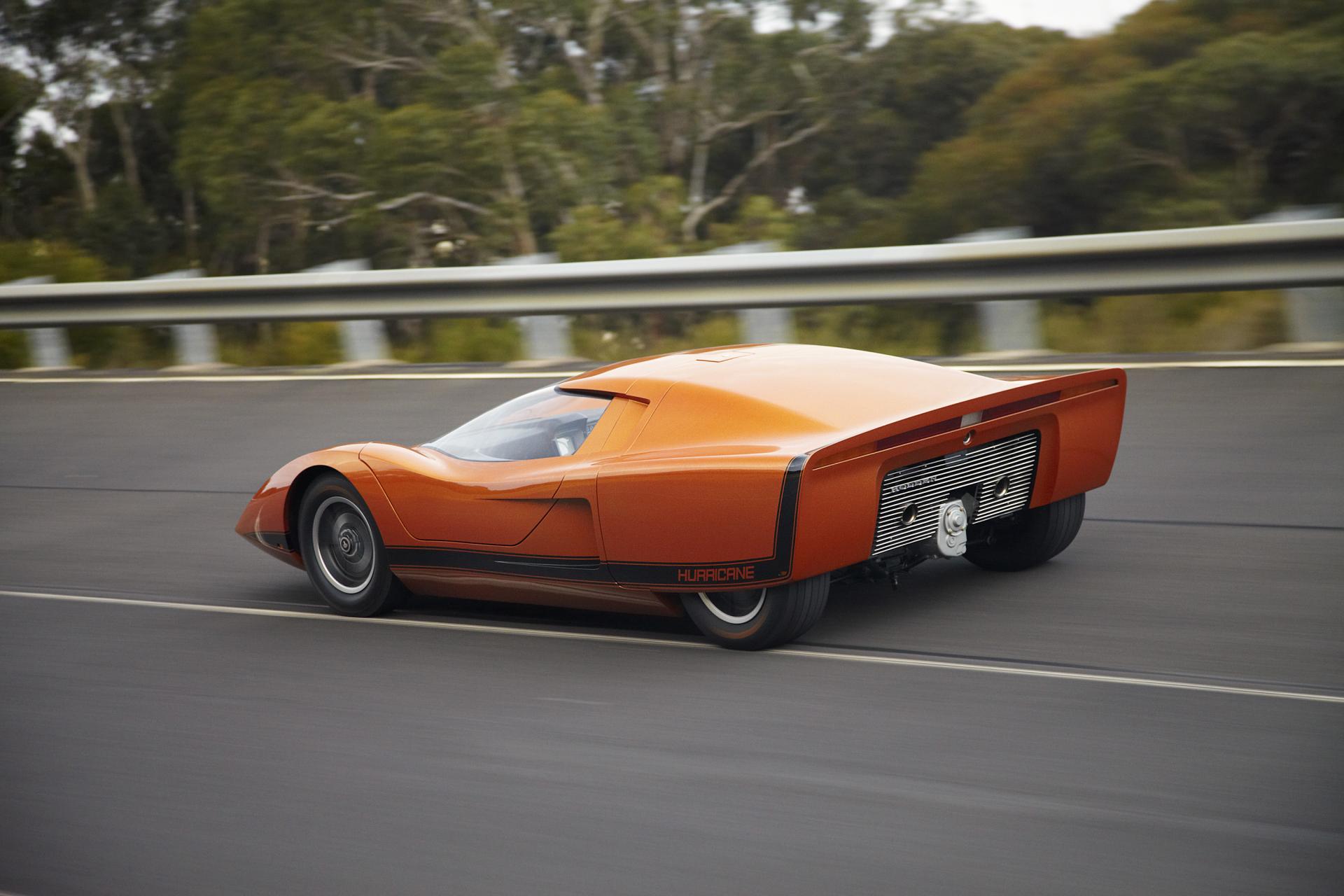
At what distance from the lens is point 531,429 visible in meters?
5.96

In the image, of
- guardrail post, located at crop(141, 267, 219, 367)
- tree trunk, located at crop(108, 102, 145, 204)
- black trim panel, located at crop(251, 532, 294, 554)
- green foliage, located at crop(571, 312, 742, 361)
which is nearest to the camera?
black trim panel, located at crop(251, 532, 294, 554)

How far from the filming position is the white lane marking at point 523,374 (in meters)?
9.19

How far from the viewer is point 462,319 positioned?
45.4 feet

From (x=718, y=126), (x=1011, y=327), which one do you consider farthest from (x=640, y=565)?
(x=718, y=126)

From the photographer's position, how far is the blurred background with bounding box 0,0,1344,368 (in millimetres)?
23781

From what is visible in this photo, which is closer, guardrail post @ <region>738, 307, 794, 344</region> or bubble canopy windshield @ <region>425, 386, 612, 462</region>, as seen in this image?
bubble canopy windshield @ <region>425, 386, 612, 462</region>

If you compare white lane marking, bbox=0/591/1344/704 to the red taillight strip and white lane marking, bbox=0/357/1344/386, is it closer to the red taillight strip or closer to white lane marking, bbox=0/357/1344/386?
the red taillight strip

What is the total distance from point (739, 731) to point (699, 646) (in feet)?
3.02

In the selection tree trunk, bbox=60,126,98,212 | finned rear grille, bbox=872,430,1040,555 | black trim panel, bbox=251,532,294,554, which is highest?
tree trunk, bbox=60,126,98,212

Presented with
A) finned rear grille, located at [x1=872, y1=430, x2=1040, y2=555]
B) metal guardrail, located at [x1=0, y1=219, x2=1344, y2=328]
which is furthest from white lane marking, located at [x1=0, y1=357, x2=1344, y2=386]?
finned rear grille, located at [x1=872, y1=430, x2=1040, y2=555]

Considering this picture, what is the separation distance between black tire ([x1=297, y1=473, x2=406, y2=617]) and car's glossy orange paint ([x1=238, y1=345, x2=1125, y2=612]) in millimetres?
129

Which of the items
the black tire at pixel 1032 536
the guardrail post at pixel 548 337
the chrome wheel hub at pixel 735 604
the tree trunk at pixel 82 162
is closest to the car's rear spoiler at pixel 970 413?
the black tire at pixel 1032 536

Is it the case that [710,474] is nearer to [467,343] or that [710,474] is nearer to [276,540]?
[276,540]

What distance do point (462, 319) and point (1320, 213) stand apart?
23.6 feet
